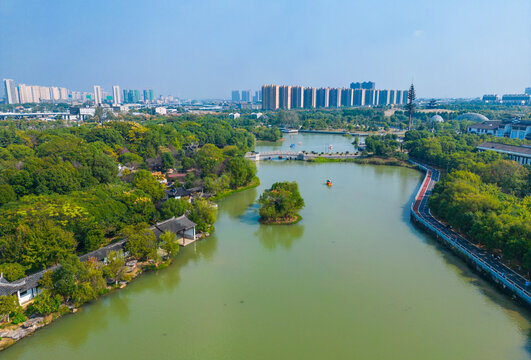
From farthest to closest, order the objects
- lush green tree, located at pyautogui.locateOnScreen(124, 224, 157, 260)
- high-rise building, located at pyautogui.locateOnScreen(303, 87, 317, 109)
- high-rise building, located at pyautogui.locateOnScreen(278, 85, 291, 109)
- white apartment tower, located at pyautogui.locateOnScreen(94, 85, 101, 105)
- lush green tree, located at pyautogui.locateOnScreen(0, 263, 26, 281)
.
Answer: white apartment tower, located at pyautogui.locateOnScreen(94, 85, 101, 105)
high-rise building, located at pyautogui.locateOnScreen(303, 87, 317, 109)
high-rise building, located at pyautogui.locateOnScreen(278, 85, 291, 109)
lush green tree, located at pyautogui.locateOnScreen(124, 224, 157, 260)
lush green tree, located at pyautogui.locateOnScreen(0, 263, 26, 281)

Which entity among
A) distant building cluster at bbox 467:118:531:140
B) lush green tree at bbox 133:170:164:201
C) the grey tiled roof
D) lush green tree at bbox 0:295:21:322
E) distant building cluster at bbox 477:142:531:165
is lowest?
lush green tree at bbox 0:295:21:322

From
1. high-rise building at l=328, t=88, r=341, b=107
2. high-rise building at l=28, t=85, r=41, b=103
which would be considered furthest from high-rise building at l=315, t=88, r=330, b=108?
high-rise building at l=28, t=85, r=41, b=103

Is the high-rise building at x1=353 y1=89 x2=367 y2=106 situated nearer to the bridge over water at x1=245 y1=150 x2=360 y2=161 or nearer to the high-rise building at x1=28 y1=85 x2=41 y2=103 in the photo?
the bridge over water at x1=245 y1=150 x2=360 y2=161

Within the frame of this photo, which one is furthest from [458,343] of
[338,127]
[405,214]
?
[338,127]

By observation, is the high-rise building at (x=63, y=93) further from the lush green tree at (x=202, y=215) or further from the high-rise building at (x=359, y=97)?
the lush green tree at (x=202, y=215)

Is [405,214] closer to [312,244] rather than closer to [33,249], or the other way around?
[312,244]

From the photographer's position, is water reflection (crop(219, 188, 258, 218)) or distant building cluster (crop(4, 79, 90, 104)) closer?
water reflection (crop(219, 188, 258, 218))

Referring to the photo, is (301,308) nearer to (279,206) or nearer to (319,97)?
(279,206)
